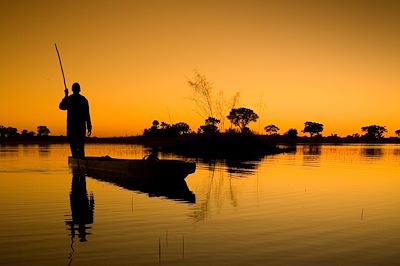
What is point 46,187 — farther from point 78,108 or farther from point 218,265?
point 218,265

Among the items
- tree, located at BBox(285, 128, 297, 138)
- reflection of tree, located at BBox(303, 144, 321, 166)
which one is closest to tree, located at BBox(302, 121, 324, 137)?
Result: tree, located at BBox(285, 128, 297, 138)

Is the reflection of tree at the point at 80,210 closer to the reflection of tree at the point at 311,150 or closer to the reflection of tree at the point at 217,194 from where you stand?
the reflection of tree at the point at 217,194

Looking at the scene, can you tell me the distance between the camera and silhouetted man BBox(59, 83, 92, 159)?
18.8 meters

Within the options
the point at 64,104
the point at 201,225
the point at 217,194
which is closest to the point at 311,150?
the point at 64,104

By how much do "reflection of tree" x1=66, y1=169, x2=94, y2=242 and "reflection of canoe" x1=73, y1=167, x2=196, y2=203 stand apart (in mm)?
1478

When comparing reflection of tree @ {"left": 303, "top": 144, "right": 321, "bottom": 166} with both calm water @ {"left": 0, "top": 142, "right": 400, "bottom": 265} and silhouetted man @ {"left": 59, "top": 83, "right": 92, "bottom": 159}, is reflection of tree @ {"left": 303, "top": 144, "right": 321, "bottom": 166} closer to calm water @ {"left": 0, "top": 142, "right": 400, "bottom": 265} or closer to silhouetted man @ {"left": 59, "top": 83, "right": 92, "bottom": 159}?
calm water @ {"left": 0, "top": 142, "right": 400, "bottom": 265}

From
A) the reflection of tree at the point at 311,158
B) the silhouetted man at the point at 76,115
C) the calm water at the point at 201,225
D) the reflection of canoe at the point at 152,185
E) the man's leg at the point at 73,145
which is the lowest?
the calm water at the point at 201,225

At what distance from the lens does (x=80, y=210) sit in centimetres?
999

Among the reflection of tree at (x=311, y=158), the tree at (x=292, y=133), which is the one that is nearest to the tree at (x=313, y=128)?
the tree at (x=292, y=133)

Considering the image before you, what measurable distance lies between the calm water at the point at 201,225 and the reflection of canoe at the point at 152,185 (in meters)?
0.19

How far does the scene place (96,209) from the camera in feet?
33.3

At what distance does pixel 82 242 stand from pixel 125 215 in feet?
7.80

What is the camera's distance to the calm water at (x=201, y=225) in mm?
6375

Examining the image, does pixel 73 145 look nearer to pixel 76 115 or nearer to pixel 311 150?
pixel 76 115
